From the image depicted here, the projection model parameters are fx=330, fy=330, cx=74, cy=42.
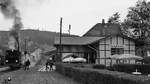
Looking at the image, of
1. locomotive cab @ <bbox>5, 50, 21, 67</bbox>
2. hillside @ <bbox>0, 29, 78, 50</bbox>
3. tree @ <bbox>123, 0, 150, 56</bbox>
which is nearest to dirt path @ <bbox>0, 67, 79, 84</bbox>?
locomotive cab @ <bbox>5, 50, 21, 67</bbox>

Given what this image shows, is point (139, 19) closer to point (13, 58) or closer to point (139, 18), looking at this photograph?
point (139, 18)

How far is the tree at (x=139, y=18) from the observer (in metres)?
70.3

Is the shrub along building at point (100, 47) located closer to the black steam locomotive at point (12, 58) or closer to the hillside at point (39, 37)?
the black steam locomotive at point (12, 58)

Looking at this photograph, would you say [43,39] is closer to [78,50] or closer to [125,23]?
[125,23]

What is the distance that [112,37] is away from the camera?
5356 cm

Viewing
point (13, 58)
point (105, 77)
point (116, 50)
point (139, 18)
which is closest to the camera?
point (105, 77)

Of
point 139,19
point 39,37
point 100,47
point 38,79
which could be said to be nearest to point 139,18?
point 139,19

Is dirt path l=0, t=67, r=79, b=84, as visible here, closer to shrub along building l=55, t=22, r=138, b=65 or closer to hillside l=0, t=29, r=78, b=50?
shrub along building l=55, t=22, r=138, b=65

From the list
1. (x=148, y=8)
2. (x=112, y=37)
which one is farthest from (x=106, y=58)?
(x=148, y=8)

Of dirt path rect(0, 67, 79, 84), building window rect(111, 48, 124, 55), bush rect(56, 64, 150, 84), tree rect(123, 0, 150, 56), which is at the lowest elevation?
dirt path rect(0, 67, 79, 84)

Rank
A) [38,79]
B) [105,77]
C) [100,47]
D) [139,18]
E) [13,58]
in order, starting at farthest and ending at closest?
[139,18] < [13,58] < [100,47] < [38,79] < [105,77]

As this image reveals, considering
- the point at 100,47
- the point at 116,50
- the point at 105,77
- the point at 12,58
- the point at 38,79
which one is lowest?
the point at 38,79

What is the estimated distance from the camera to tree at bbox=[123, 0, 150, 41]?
70.3m

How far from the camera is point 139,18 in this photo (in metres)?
71.2
